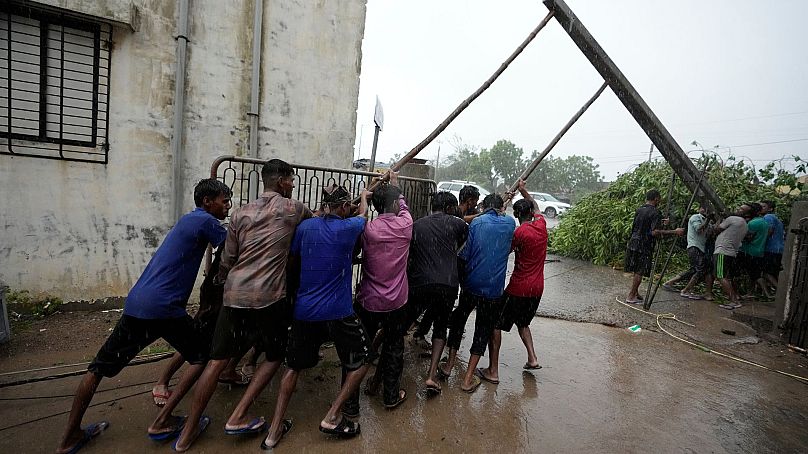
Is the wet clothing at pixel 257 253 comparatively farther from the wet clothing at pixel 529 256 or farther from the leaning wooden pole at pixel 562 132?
the leaning wooden pole at pixel 562 132

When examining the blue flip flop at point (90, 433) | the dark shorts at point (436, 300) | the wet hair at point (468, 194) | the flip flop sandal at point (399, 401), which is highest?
the wet hair at point (468, 194)

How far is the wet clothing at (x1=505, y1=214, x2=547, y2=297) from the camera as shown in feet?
13.2

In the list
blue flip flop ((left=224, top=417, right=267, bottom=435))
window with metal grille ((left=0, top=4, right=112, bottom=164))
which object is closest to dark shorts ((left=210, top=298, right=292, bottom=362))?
blue flip flop ((left=224, top=417, right=267, bottom=435))

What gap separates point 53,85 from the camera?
4.74 metres

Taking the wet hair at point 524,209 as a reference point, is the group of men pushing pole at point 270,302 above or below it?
below

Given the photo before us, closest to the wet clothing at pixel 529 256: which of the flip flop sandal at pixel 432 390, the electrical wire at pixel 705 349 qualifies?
the flip flop sandal at pixel 432 390

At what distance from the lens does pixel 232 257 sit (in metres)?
2.88

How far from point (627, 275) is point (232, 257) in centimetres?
905

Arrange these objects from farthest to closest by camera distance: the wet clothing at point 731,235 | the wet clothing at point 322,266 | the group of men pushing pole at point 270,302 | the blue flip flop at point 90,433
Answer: the wet clothing at point 731,235, the wet clothing at point 322,266, the group of men pushing pole at point 270,302, the blue flip flop at point 90,433

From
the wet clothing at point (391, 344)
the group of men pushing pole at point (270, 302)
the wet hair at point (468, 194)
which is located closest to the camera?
the group of men pushing pole at point (270, 302)

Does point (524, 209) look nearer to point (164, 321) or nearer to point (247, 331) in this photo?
point (247, 331)

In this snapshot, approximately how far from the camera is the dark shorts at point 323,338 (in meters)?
2.92

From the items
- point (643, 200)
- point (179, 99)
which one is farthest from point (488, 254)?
point (643, 200)

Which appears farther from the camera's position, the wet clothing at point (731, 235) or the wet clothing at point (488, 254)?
the wet clothing at point (731, 235)
